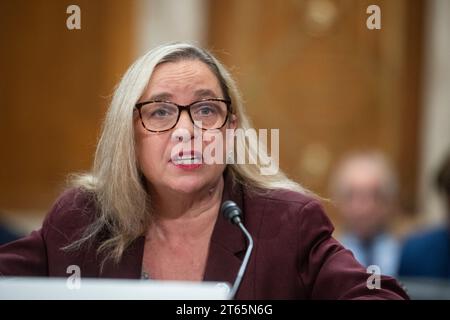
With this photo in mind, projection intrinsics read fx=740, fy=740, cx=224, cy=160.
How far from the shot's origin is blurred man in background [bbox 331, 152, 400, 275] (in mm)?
3711

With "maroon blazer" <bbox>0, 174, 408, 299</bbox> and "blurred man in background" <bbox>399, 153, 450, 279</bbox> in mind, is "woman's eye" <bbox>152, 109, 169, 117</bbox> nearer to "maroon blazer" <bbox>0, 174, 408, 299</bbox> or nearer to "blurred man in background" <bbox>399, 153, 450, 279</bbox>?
"maroon blazer" <bbox>0, 174, 408, 299</bbox>

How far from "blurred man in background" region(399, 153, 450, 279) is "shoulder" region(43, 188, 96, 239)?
181 cm

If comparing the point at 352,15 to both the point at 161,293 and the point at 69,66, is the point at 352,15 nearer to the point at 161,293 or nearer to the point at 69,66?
the point at 69,66

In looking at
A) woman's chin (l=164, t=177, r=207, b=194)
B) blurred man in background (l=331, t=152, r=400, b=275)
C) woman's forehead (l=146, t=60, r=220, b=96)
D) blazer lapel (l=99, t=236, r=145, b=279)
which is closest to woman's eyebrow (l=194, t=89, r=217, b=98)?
woman's forehead (l=146, t=60, r=220, b=96)

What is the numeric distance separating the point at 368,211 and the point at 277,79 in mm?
1879

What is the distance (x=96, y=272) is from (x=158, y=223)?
241 millimetres

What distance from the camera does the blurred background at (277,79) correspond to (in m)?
5.04

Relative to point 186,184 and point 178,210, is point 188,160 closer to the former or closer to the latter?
point 186,184

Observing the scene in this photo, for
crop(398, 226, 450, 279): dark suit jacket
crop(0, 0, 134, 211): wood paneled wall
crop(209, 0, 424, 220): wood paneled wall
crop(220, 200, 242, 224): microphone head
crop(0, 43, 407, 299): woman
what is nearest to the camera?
crop(220, 200, 242, 224): microphone head

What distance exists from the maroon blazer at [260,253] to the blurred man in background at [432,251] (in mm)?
1505

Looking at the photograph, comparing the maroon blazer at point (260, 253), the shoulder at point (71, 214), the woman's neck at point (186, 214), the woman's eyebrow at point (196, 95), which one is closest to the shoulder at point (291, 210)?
the maroon blazer at point (260, 253)

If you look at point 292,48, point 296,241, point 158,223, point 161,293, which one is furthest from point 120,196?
point 292,48

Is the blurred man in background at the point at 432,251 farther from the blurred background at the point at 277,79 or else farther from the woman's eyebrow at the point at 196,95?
the woman's eyebrow at the point at 196,95

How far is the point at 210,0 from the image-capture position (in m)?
5.32
